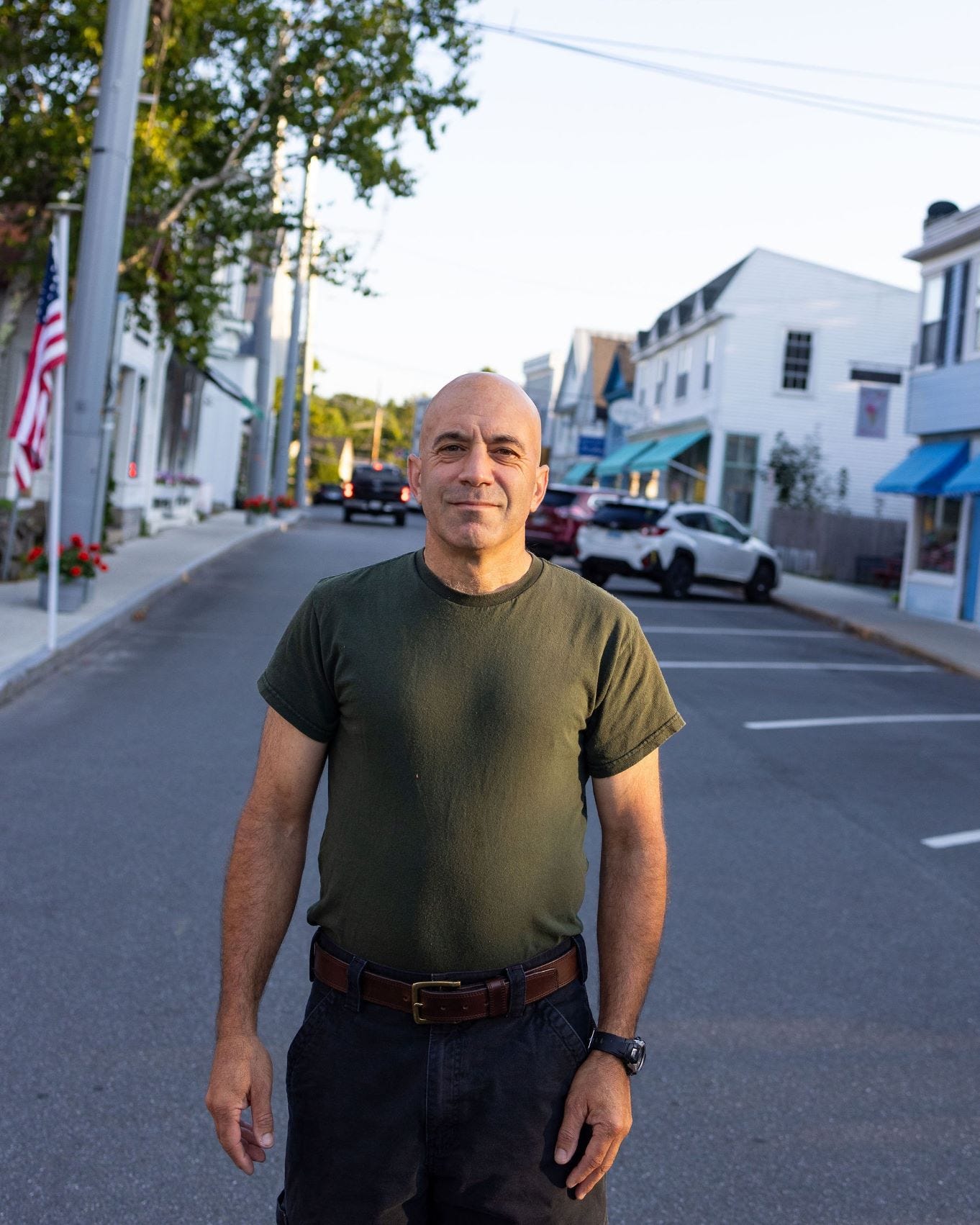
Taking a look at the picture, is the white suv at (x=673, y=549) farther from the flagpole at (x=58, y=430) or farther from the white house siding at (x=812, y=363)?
the white house siding at (x=812, y=363)

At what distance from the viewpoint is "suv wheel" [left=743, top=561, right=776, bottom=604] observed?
2741cm

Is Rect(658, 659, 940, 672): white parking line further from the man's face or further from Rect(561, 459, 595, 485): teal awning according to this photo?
Rect(561, 459, 595, 485): teal awning

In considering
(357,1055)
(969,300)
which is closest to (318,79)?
(969,300)

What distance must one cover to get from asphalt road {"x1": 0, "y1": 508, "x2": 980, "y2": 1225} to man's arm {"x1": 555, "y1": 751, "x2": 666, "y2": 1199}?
156cm

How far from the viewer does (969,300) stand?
24.9m

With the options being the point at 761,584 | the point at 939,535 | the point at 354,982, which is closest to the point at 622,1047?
the point at 354,982

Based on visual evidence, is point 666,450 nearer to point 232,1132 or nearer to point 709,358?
point 709,358

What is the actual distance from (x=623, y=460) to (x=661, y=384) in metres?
2.90

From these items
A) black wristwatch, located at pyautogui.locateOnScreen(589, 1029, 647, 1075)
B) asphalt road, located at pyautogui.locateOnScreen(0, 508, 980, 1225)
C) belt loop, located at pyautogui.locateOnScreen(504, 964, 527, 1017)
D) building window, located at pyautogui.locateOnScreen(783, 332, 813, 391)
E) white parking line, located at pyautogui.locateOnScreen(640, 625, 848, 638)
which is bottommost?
asphalt road, located at pyautogui.locateOnScreen(0, 508, 980, 1225)

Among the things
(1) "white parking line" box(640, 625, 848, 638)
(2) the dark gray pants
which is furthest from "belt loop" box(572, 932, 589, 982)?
(1) "white parking line" box(640, 625, 848, 638)

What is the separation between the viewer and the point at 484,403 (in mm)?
2586

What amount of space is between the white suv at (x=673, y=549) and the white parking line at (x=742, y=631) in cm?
465

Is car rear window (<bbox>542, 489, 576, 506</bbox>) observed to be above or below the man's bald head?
above

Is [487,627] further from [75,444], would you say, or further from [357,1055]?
[75,444]
